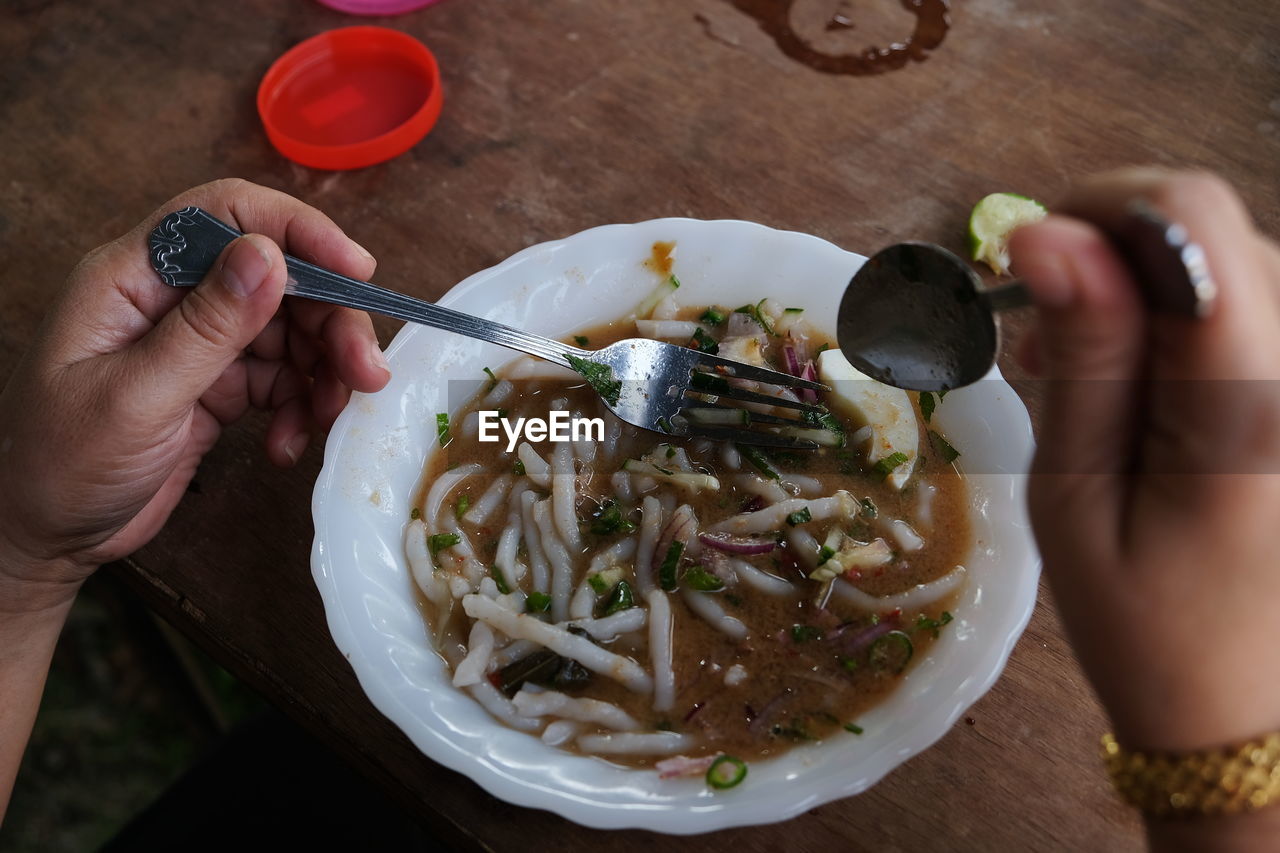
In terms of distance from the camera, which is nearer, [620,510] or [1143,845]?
[1143,845]

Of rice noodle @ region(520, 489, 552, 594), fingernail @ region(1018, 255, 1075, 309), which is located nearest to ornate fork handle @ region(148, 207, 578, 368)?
rice noodle @ region(520, 489, 552, 594)

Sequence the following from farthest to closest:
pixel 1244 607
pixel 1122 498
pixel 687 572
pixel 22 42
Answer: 1. pixel 22 42
2. pixel 687 572
3. pixel 1122 498
4. pixel 1244 607

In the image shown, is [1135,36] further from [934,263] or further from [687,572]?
[687,572]

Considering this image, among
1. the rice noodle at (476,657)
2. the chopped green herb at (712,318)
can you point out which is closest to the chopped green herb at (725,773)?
the rice noodle at (476,657)

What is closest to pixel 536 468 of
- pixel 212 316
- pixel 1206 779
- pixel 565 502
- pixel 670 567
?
pixel 565 502

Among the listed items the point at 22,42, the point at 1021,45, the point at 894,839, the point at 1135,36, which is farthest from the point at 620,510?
the point at 22,42

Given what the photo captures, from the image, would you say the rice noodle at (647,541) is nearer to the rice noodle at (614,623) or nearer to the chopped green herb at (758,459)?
the rice noodle at (614,623)
